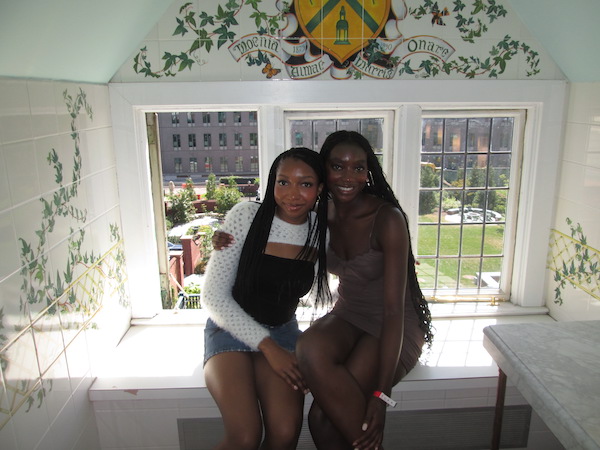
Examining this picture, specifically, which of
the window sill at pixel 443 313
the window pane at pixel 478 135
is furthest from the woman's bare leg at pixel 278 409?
the window pane at pixel 478 135

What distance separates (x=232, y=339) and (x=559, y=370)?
0.94 metres

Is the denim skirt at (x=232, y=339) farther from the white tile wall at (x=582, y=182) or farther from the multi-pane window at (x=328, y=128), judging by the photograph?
the white tile wall at (x=582, y=182)

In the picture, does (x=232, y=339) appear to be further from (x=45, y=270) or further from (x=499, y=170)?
(x=499, y=170)

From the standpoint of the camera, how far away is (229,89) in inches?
80.0

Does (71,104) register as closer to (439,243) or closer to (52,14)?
(52,14)

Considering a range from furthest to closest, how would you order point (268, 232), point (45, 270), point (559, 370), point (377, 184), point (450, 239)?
point (450, 239) → point (377, 184) → point (268, 232) → point (45, 270) → point (559, 370)

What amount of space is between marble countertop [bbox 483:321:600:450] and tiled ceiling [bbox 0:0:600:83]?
1051mm

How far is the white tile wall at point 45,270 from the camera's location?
1251 mm

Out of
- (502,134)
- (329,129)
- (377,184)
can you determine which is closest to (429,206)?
(502,134)

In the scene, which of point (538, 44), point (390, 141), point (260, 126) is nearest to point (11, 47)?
point (260, 126)

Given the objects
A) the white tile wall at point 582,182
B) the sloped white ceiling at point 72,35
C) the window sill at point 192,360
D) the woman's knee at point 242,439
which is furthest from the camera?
the white tile wall at point 582,182

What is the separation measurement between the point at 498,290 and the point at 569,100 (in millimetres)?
982

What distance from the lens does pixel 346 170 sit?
1.54 meters

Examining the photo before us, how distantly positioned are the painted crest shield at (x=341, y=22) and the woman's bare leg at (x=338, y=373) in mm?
1191
